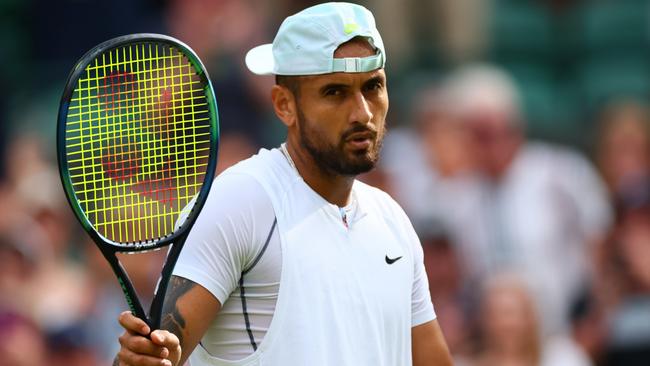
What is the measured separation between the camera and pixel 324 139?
→ 4.66 m

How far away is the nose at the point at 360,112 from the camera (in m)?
4.61

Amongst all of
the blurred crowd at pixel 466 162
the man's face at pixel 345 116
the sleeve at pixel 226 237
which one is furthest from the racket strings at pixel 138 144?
the blurred crowd at pixel 466 162

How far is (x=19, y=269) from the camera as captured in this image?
897 cm

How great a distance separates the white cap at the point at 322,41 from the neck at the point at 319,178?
265mm

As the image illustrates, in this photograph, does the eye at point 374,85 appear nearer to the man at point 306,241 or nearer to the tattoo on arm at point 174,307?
the man at point 306,241

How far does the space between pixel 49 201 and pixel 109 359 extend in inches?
81.6

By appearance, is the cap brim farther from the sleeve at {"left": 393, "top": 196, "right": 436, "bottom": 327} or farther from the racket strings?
the sleeve at {"left": 393, "top": 196, "right": 436, "bottom": 327}

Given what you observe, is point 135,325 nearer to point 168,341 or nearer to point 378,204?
point 168,341

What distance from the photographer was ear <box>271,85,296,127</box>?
4.73 meters

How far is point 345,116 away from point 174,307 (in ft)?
2.46

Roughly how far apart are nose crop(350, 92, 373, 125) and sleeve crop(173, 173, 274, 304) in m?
0.35

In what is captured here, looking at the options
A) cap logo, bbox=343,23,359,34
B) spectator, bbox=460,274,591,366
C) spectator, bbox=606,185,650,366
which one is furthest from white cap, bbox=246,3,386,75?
spectator, bbox=606,185,650,366

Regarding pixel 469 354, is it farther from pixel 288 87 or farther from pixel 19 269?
pixel 288 87

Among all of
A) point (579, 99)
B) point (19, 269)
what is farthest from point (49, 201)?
point (579, 99)
